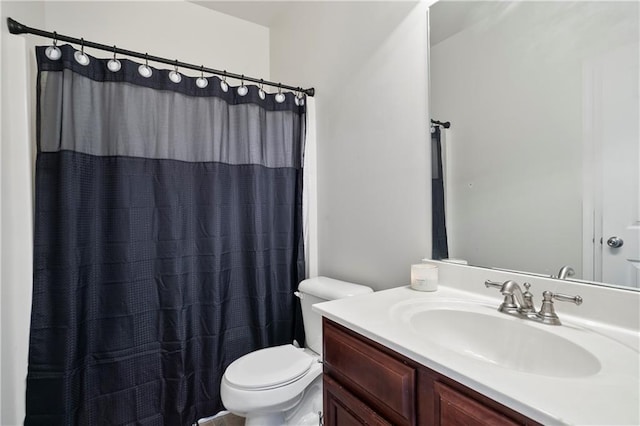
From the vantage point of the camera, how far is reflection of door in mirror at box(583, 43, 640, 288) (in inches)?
32.8

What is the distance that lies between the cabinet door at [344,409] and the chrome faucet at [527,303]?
49cm

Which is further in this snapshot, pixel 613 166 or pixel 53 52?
pixel 53 52

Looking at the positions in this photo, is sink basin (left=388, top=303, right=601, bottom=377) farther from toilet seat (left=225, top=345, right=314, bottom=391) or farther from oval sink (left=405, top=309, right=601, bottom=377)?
toilet seat (left=225, top=345, right=314, bottom=391)

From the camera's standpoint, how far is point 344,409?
3.19 ft

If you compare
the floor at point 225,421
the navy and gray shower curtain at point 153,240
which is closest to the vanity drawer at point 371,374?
the navy and gray shower curtain at point 153,240

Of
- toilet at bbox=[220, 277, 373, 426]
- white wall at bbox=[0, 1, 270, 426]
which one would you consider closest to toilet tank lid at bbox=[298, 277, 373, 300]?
toilet at bbox=[220, 277, 373, 426]

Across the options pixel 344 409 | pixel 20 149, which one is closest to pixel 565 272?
pixel 344 409

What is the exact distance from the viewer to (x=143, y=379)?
1.58m

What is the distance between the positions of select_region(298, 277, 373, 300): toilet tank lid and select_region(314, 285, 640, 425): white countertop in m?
0.53

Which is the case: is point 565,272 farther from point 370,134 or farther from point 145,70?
point 145,70

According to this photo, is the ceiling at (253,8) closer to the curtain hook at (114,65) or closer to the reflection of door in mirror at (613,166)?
the curtain hook at (114,65)

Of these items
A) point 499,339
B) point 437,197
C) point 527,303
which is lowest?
point 499,339

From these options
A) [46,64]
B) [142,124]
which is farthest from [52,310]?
[46,64]

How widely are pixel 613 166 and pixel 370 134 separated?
3.13ft
